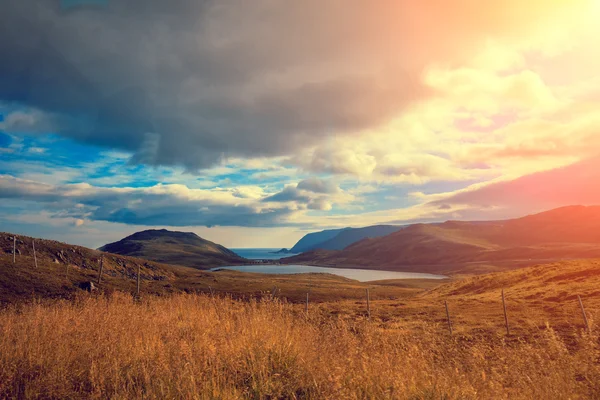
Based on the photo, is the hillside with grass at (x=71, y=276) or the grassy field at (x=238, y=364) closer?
the grassy field at (x=238, y=364)

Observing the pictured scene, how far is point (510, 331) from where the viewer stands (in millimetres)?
26078

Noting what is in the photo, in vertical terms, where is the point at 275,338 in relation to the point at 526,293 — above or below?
above

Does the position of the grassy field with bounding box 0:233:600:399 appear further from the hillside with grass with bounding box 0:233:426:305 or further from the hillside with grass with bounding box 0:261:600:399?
the hillside with grass with bounding box 0:233:426:305

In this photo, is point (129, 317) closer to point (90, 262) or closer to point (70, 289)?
point (70, 289)

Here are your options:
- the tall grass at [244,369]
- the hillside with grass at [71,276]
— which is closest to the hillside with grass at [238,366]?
the tall grass at [244,369]

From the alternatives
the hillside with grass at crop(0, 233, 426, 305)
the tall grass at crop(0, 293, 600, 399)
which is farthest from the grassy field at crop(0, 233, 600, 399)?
the hillside with grass at crop(0, 233, 426, 305)

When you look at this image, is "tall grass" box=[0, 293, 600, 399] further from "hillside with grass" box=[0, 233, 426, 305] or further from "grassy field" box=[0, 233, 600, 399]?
"hillside with grass" box=[0, 233, 426, 305]

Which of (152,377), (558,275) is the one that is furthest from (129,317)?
(558,275)

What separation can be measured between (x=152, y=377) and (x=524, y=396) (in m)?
6.84

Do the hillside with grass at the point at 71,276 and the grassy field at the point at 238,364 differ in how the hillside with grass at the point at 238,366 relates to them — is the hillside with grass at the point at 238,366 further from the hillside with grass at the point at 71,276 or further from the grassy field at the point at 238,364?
the hillside with grass at the point at 71,276

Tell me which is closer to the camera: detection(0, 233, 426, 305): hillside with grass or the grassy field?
the grassy field

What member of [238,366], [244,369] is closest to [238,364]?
[238,366]

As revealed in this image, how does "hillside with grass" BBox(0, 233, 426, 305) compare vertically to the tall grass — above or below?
below

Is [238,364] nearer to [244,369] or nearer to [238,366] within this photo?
[238,366]
